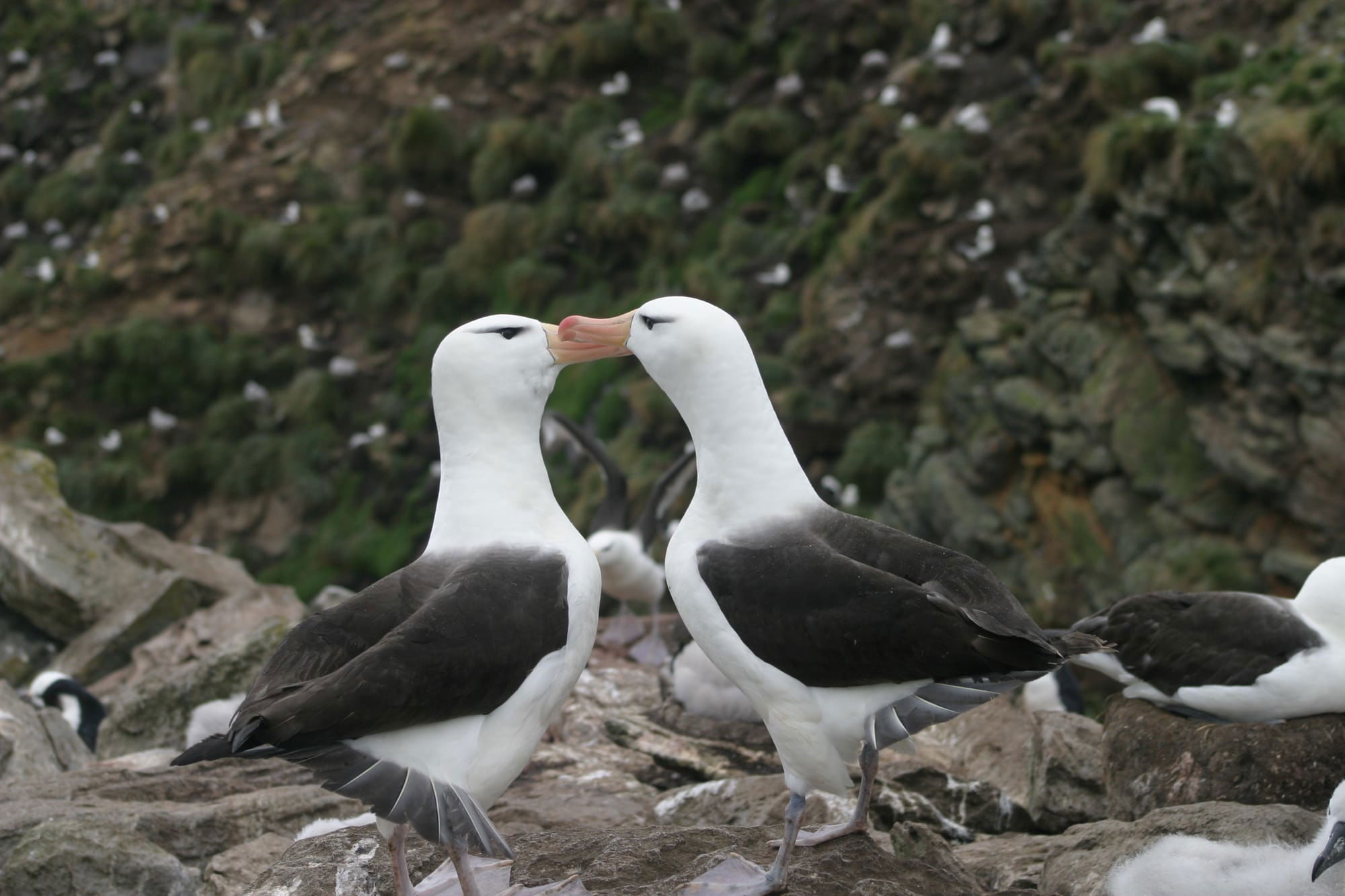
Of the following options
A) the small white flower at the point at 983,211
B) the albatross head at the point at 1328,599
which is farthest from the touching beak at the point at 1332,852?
the small white flower at the point at 983,211

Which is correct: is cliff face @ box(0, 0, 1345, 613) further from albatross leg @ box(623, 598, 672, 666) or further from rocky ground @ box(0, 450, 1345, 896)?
rocky ground @ box(0, 450, 1345, 896)

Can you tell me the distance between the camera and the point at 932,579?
3842 millimetres

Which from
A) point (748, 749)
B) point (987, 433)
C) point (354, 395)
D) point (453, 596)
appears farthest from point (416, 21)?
point (453, 596)

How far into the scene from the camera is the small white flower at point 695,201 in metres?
20.8

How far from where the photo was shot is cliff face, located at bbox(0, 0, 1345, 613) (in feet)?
39.4

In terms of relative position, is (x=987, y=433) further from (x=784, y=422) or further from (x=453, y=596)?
(x=453, y=596)

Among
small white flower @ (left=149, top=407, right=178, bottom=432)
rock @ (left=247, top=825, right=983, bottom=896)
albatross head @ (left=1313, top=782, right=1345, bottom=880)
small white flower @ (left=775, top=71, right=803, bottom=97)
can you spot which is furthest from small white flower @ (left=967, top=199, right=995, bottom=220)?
small white flower @ (left=149, top=407, right=178, bottom=432)

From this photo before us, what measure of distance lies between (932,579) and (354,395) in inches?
792

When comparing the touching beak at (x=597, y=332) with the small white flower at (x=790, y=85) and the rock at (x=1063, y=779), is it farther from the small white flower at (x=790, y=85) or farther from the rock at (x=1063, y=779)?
the small white flower at (x=790, y=85)

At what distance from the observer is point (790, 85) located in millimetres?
21125

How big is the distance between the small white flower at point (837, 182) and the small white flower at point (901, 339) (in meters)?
3.01

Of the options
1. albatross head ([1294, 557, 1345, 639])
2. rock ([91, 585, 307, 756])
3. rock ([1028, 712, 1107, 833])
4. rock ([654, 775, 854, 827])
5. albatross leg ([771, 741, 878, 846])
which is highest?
albatross leg ([771, 741, 878, 846])

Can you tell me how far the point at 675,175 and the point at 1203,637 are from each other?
17255 millimetres

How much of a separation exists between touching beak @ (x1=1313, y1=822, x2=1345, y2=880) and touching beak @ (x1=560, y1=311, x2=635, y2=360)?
8.06ft
